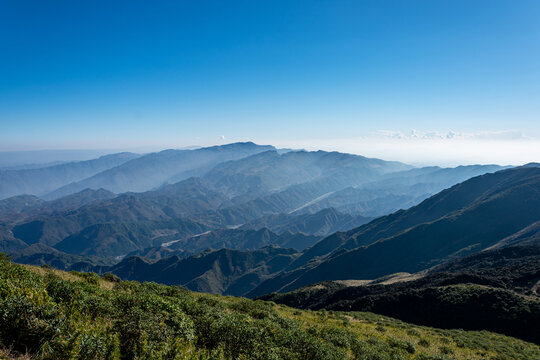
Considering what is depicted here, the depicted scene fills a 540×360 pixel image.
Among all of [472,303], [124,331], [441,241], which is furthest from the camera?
[441,241]

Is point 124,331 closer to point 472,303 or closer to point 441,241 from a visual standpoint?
point 472,303

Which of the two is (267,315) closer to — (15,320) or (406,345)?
(406,345)

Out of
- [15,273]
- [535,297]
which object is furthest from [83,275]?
[535,297]

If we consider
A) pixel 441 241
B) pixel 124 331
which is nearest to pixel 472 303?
pixel 124 331

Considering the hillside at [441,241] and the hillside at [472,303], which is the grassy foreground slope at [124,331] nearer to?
the hillside at [472,303]

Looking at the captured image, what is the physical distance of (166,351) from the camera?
335 inches

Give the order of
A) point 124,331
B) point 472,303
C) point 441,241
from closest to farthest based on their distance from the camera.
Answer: point 124,331, point 472,303, point 441,241

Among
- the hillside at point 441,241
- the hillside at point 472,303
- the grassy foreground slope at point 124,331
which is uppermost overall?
the grassy foreground slope at point 124,331

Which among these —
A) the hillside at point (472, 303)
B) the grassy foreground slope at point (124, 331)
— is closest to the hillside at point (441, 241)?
the hillside at point (472, 303)

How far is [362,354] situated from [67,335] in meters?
14.5

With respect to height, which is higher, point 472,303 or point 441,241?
point 472,303

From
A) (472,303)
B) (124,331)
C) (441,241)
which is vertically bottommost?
(441,241)

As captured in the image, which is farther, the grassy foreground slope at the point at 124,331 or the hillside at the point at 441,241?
the hillside at the point at 441,241

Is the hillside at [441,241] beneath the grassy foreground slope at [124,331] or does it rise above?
beneath
